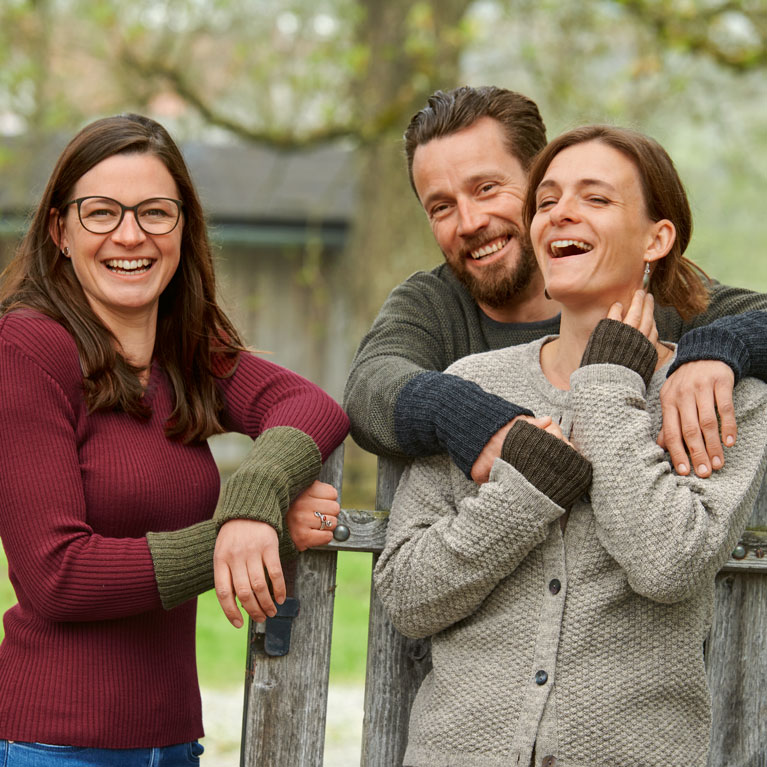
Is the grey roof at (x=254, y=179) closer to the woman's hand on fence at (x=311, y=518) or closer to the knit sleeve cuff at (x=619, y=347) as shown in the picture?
the woman's hand on fence at (x=311, y=518)

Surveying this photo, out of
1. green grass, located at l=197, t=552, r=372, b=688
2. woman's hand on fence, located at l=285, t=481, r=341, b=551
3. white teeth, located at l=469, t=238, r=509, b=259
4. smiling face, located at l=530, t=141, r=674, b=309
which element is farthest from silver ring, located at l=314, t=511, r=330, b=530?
green grass, located at l=197, t=552, r=372, b=688

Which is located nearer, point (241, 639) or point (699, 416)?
point (699, 416)

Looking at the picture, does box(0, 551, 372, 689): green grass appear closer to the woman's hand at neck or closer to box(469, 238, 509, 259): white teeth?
box(469, 238, 509, 259): white teeth

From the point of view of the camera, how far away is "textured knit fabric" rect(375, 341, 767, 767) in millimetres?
2148

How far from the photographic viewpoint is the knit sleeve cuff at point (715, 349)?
2346mm

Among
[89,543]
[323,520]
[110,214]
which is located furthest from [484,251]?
[89,543]

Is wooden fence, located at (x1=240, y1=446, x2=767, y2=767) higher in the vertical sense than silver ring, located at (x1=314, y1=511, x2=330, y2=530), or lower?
lower

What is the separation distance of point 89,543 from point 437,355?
1058 mm

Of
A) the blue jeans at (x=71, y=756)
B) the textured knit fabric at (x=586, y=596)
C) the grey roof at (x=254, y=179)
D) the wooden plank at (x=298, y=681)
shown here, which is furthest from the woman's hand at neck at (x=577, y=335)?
the grey roof at (x=254, y=179)

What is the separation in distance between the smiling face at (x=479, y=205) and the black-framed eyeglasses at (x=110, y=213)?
906mm

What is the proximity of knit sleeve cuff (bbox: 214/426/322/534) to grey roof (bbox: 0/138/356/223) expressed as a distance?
7.93m

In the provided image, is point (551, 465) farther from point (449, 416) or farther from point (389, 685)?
point (389, 685)

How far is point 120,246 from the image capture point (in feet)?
8.03

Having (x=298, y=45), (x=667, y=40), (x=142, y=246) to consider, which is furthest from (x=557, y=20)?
(x=142, y=246)
